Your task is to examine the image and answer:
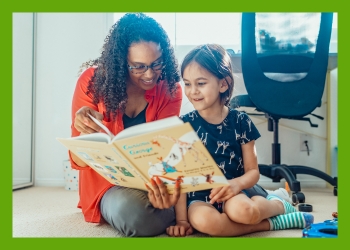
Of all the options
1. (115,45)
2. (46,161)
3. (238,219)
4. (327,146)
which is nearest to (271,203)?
(238,219)

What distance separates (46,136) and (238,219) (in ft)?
5.57

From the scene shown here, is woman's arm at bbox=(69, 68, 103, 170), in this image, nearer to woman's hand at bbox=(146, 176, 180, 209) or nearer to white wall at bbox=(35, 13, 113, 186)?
woman's hand at bbox=(146, 176, 180, 209)

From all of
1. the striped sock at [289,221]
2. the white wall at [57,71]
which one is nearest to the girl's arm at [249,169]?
the striped sock at [289,221]

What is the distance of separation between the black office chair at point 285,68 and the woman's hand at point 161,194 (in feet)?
3.12

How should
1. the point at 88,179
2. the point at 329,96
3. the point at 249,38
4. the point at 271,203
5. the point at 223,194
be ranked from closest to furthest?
the point at 223,194, the point at 271,203, the point at 88,179, the point at 249,38, the point at 329,96

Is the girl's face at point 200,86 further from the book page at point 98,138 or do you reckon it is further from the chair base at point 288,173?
the chair base at point 288,173

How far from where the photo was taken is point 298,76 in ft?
6.07

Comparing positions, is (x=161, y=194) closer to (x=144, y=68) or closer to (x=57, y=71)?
(x=144, y=68)

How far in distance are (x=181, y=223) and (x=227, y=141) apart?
26 cm

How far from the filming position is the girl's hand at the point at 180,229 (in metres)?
1.04

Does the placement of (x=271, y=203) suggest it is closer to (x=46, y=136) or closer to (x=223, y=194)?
(x=223, y=194)

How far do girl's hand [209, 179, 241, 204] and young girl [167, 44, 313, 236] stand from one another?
0.05ft

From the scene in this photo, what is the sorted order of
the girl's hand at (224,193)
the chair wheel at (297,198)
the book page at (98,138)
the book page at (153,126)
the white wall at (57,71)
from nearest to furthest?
1. the book page at (153,126)
2. the book page at (98,138)
3. the girl's hand at (224,193)
4. the chair wheel at (297,198)
5. the white wall at (57,71)

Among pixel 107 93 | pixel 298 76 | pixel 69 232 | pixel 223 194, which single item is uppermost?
pixel 298 76
